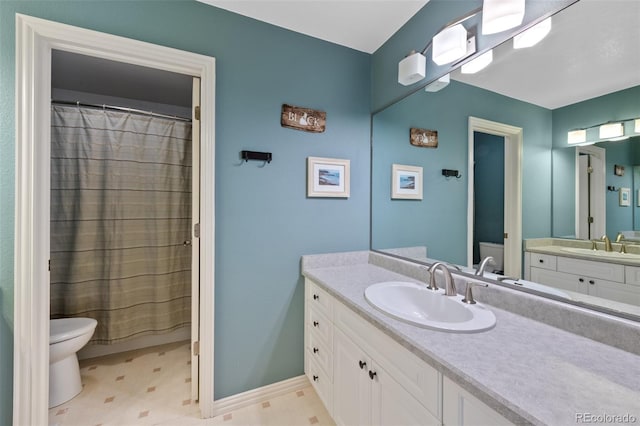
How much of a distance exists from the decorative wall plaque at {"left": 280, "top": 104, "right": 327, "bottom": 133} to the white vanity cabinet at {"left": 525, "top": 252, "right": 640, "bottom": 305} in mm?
1375

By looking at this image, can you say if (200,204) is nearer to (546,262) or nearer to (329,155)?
(329,155)

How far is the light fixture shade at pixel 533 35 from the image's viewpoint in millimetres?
987

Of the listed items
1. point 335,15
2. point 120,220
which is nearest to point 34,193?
point 120,220

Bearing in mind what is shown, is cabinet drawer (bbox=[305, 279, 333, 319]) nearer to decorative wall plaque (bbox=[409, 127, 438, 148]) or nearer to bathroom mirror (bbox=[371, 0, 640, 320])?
bathroom mirror (bbox=[371, 0, 640, 320])

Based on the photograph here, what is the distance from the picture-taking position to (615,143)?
94cm

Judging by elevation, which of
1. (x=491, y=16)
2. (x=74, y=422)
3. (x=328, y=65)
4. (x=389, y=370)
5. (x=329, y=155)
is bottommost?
(x=74, y=422)

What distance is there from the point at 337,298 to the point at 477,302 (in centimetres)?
63

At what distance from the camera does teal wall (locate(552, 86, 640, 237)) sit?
0.89 meters

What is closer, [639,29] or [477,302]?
[639,29]

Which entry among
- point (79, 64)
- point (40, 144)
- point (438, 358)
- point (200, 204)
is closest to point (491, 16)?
point (438, 358)

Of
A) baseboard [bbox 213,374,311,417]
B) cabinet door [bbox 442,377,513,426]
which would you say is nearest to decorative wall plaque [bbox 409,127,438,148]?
cabinet door [bbox 442,377,513,426]

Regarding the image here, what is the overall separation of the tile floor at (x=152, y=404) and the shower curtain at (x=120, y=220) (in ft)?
0.98

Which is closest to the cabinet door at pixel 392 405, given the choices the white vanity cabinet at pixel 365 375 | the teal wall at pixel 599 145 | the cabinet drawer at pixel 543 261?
the white vanity cabinet at pixel 365 375

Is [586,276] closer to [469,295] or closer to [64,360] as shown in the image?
[469,295]
